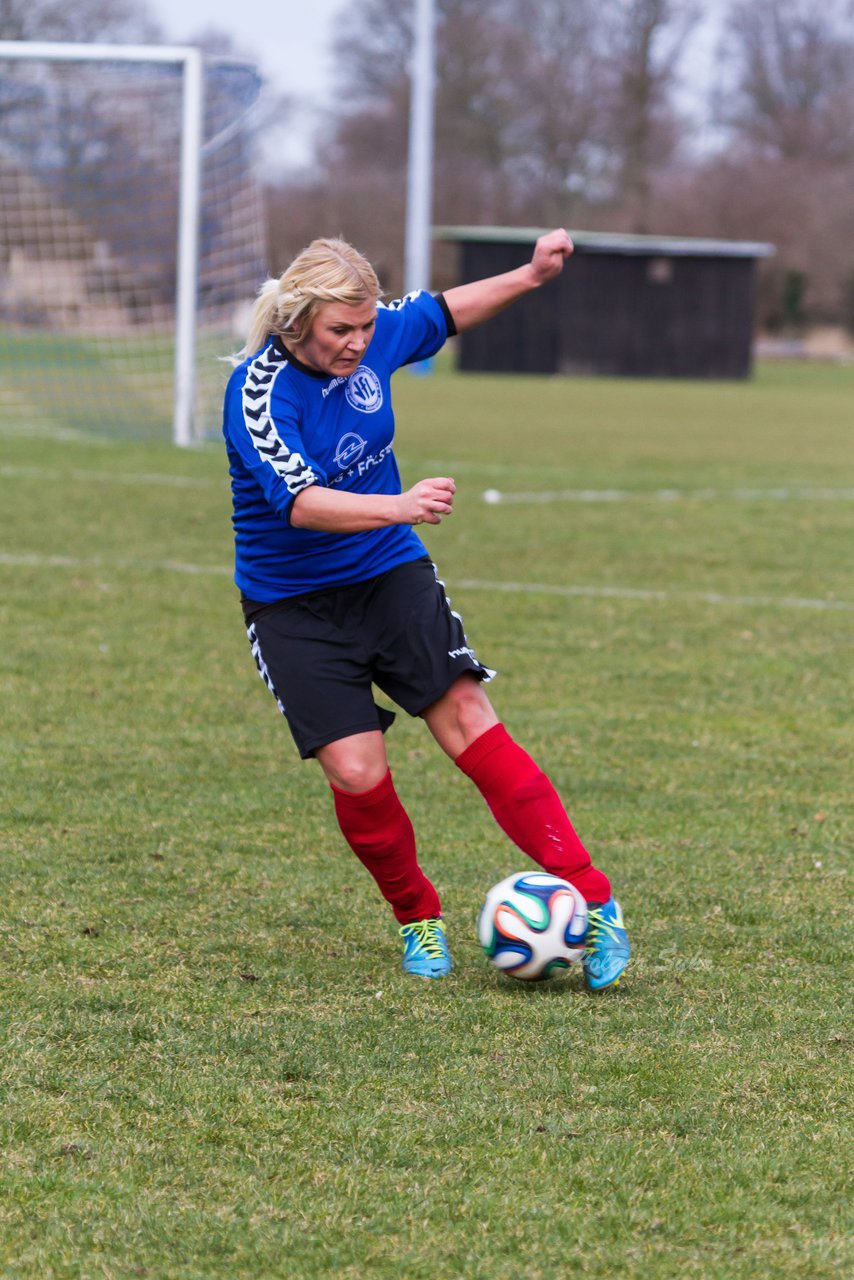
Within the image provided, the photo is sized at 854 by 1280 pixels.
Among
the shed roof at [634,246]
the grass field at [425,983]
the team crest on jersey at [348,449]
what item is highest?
the shed roof at [634,246]

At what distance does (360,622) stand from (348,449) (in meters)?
0.41

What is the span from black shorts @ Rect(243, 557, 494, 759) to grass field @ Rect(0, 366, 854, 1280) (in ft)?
1.94

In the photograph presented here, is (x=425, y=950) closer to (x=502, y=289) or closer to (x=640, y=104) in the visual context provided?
(x=502, y=289)

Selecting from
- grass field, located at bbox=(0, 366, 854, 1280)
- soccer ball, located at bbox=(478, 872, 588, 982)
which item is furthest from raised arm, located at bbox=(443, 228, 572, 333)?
grass field, located at bbox=(0, 366, 854, 1280)

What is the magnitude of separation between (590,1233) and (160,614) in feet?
19.5

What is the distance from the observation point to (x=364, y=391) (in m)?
3.99

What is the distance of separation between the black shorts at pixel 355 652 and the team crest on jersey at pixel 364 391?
1.32ft

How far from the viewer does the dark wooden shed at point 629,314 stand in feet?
120

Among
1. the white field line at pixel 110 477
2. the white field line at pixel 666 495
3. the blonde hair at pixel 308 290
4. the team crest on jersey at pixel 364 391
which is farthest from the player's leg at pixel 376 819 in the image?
the white field line at pixel 110 477

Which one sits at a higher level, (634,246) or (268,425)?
(634,246)

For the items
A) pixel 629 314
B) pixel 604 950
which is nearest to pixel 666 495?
pixel 604 950

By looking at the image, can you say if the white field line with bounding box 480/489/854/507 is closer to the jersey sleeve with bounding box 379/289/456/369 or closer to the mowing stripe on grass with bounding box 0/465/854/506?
the mowing stripe on grass with bounding box 0/465/854/506

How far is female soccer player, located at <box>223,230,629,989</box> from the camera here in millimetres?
3842

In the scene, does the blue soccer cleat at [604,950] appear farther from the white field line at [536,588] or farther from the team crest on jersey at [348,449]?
the white field line at [536,588]
